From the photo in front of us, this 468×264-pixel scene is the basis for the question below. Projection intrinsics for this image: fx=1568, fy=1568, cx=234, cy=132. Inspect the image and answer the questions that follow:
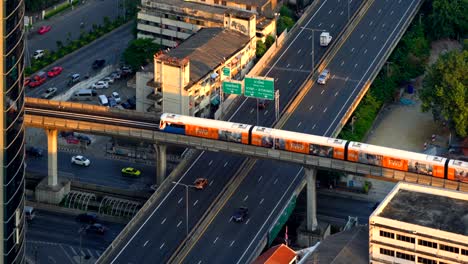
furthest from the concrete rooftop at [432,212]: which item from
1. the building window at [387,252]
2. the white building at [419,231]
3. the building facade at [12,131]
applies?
the building facade at [12,131]

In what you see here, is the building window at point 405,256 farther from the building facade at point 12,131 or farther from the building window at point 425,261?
the building facade at point 12,131

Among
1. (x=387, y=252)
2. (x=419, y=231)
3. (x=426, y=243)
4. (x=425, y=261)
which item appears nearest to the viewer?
(x=419, y=231)

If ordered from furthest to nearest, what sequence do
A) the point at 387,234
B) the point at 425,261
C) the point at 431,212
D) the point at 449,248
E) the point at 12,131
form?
the point at 431,212
the point at 387,234
the point at 425,261
the point at 449,248
the point at 12,131

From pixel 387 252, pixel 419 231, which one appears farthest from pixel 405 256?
pixel 419 231

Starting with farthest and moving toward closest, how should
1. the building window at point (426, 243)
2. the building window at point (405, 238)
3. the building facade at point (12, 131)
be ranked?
the building window at point (405, 238)
the building window at point (426, 243)
the building facade at point (12, 131)

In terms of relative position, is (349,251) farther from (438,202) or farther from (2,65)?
(2,65)

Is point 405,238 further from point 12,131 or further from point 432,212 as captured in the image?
point 12,131

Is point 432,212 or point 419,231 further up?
point 432,212
